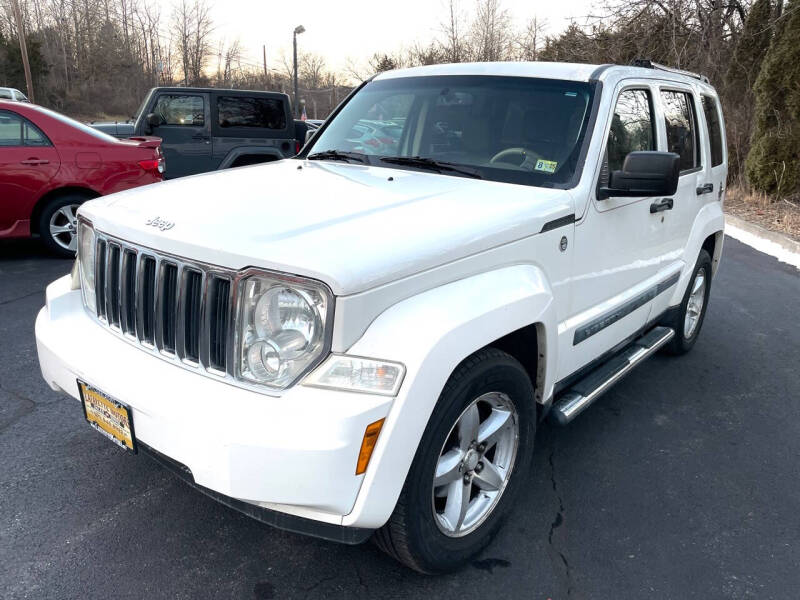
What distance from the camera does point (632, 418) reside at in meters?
3.98

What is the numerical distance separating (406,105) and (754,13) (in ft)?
43.0

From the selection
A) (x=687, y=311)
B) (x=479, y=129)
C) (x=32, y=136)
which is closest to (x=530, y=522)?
(x=479, y=129)

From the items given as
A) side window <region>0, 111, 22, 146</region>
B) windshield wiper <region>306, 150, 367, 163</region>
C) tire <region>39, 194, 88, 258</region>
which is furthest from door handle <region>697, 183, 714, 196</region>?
side window <region>0, 111, 22, 146</region>

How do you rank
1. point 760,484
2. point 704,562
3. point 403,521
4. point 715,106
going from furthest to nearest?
point 715,106, point 760,484, point 704,562, point 403,521

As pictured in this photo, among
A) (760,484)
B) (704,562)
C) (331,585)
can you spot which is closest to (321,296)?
(331,585)

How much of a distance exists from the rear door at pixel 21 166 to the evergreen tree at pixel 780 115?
37.8 ft

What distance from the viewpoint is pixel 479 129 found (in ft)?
10.9

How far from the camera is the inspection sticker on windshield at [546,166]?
3022 mm

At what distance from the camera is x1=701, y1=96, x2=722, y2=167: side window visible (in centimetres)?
480

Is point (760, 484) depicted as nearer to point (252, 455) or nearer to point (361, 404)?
point (361, 404)

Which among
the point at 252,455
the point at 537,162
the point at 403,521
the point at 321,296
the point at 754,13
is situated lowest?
the point at 403,521

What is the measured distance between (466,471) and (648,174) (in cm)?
154

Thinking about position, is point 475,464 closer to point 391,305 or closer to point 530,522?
point 530,522

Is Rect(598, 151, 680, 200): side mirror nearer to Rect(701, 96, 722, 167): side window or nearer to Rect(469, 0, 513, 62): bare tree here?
Rect(701, 96, 722, 167): side window
